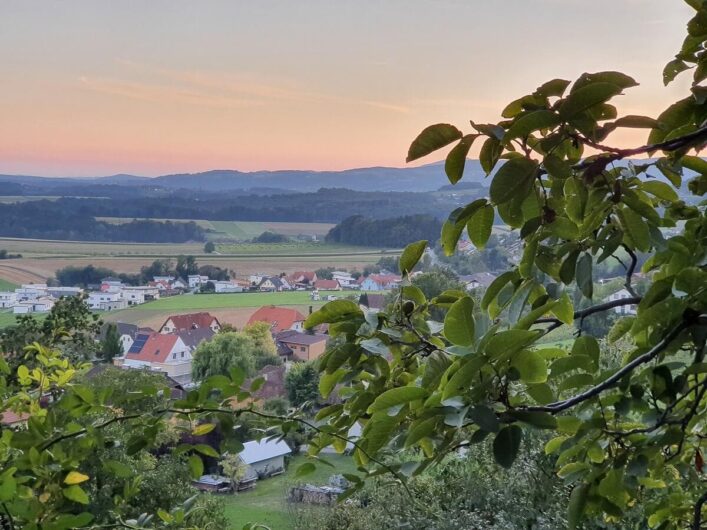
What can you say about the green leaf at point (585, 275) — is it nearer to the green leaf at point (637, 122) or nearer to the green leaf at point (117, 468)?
the green leaf at point (637, 122)

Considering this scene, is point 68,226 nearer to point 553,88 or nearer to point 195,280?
point 195,280

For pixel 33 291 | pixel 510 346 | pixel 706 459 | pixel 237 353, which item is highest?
pixel 510 346

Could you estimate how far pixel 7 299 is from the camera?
5.68 meters

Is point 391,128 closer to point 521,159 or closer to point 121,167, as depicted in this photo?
point 521,159

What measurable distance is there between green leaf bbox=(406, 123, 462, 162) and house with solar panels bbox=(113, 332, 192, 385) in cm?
530

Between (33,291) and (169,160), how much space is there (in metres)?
3.72

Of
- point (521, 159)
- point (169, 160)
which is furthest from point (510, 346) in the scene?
point (169, 160)

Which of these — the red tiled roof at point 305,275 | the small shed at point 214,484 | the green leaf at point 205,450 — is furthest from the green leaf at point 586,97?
the red tiled roof at point 305,275

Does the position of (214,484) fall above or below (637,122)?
below

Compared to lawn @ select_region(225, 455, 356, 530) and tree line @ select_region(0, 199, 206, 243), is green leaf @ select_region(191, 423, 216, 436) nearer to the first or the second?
lawn @ select_region(225, 455, 356, 530)

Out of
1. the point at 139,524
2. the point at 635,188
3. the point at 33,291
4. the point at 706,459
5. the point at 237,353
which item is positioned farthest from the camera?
the point at 33,291

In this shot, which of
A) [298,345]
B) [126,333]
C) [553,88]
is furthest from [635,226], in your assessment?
[126,333]

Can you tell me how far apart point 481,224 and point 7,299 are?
242 inches

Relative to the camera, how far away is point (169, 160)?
924 centimetres
